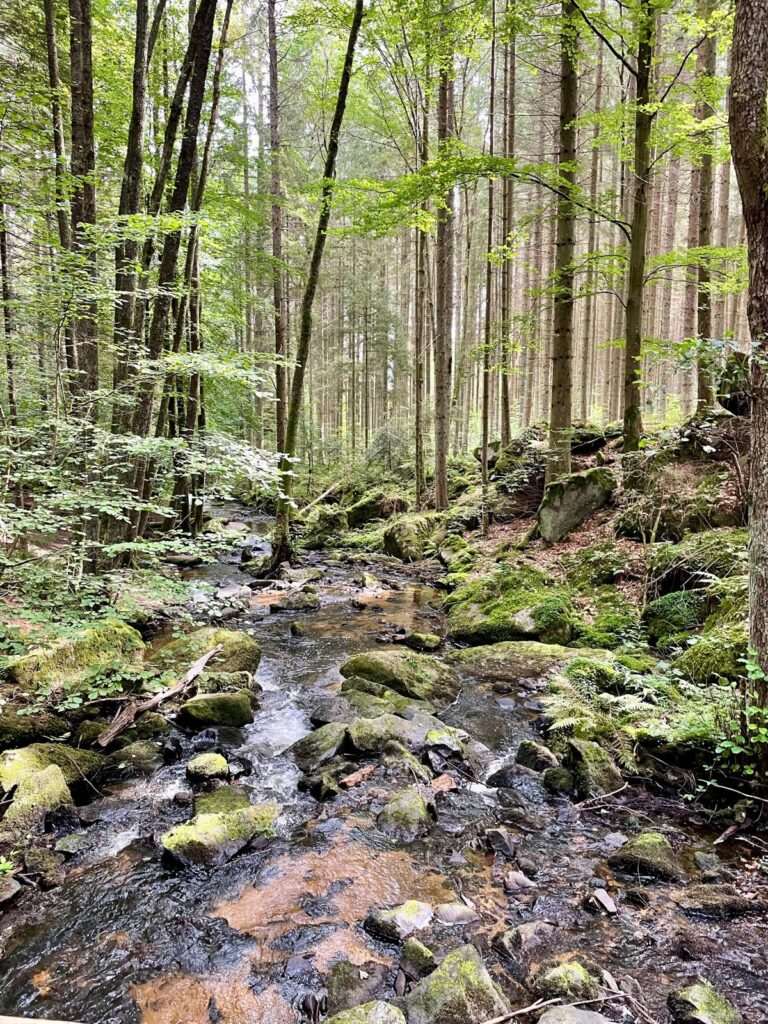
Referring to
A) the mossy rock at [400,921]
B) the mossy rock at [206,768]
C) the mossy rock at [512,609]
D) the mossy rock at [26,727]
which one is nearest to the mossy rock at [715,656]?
the mossy rock at [512,609]

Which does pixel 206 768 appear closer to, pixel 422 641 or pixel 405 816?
pixel 405 816

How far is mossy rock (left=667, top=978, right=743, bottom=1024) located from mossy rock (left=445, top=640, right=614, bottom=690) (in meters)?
4.17

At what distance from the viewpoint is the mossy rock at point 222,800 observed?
15.7 feet

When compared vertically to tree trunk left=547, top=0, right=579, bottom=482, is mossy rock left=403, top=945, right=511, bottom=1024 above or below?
below

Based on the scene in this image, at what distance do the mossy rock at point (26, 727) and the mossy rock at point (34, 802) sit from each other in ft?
2.39

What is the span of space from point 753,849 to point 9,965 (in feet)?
16.5

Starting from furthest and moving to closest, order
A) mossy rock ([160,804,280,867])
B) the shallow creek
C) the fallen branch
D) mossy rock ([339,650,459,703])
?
→ mossy rock ([339,650,459,703]) < the fallen branch < mossy rock ([160,804,280,867]) < the shallow creek

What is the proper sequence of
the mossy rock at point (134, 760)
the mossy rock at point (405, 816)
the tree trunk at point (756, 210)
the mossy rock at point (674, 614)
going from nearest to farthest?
the tree trunk at point (756, 210)
the mossy rock at point (405, 816)
the mossy rock at point (134, 760)
the mossy rock at point (674, 614)

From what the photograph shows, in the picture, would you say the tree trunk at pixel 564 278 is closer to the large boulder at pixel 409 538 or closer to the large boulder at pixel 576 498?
the large boulder at pixel 576 498

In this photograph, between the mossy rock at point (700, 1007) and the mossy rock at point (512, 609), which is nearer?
the mossy rock at point (700, 1007)

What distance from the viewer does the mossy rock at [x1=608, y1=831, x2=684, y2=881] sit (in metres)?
3.81

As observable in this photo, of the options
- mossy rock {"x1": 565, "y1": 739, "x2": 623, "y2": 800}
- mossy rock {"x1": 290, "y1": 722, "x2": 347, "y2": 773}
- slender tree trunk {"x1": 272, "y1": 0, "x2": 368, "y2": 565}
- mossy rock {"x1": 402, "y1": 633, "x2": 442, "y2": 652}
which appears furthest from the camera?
slender tree trunk {"x1": 272, "y1": 0, "x2": 368, "y2": 565}

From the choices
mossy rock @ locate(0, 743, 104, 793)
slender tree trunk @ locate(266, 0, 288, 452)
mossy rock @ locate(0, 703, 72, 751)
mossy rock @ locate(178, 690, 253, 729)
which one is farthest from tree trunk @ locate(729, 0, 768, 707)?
slender tree trunk @ locate(266, 0, 288, 452)

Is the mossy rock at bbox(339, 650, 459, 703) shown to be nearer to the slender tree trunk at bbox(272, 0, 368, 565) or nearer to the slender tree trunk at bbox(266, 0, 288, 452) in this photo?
the slender tree trunk at bbox(272, 0, 368, 565)
